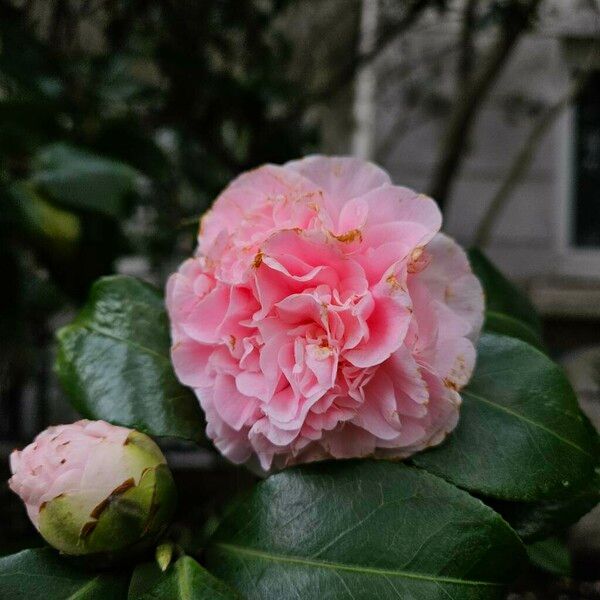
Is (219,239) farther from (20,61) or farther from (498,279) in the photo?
(20,61)

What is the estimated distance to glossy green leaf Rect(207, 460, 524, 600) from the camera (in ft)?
1.32

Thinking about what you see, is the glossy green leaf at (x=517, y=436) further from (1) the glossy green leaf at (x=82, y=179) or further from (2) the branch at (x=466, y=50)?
(2) the branch at (x=466, y=50)

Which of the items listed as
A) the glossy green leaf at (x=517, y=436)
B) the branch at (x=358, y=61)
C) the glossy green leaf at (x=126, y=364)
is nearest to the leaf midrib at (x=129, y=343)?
the glossy green leaf at (x=126, y=364)

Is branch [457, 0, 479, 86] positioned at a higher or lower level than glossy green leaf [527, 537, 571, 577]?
higher

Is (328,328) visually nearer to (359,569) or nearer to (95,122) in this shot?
(359,569)

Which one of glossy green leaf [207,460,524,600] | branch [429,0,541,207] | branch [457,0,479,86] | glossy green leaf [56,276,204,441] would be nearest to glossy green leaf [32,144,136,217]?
glossy green leaf [56,276,204,441]

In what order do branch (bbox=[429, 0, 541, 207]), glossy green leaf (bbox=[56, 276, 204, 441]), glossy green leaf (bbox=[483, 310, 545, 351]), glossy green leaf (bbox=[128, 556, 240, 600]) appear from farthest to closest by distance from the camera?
branch (bbox=[429, 0, 541, 207])
glossy green leaf (bbox=[483, 310, 545, 351])
glossy green leaf (bbox=[56, 276, 204, 441])
glossy green leaf (bbox=[128, 556, 240, 600])

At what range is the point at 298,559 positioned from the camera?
42 centimetres

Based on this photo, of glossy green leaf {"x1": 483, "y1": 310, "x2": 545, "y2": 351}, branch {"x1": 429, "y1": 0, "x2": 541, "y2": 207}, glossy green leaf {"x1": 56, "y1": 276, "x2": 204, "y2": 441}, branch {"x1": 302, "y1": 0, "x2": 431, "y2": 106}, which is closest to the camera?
glossy green leaf {"x1": 56, "y1": 276, "x2": 204, "y2": 441}

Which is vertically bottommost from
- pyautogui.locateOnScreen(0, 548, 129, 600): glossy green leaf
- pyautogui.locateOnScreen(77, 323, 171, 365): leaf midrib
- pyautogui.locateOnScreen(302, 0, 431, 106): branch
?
pyautogui.locateOnScreen(0, 548, 129, 600): glossy green leaf

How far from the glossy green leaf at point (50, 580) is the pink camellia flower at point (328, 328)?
4.4 inches

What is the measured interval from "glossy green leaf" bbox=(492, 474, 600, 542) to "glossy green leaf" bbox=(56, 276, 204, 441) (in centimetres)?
23

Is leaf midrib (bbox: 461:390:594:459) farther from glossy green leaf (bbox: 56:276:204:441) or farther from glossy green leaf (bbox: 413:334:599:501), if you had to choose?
glossy green leaf (bbox: 56:276:204:441)

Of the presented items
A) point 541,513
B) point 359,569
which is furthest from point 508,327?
point 359,569
